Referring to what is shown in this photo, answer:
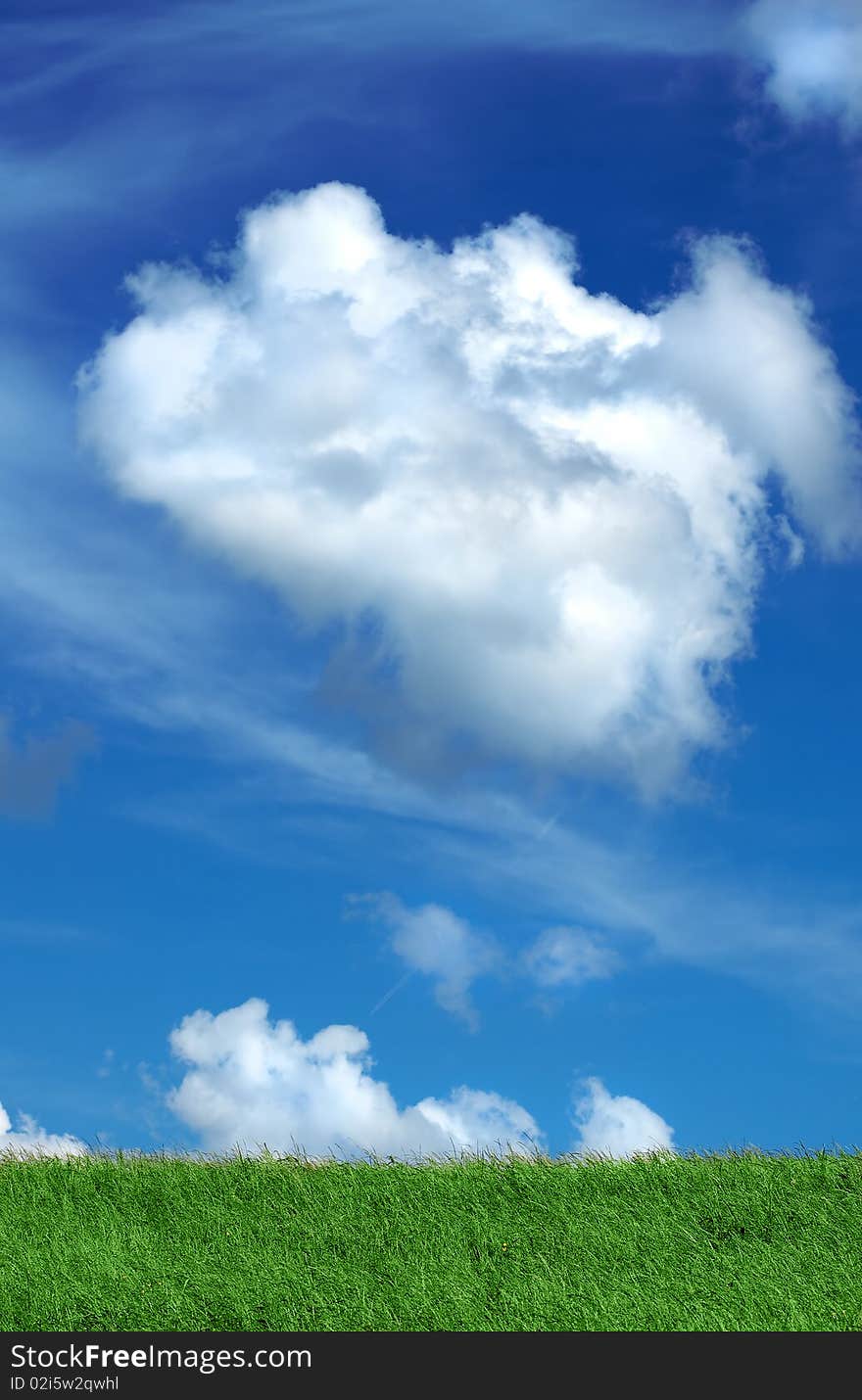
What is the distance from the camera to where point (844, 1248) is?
1877 centimetres

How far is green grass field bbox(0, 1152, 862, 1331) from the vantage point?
631 inches

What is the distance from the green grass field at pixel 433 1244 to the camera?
1602 cm

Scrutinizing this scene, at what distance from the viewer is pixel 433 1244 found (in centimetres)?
1891
